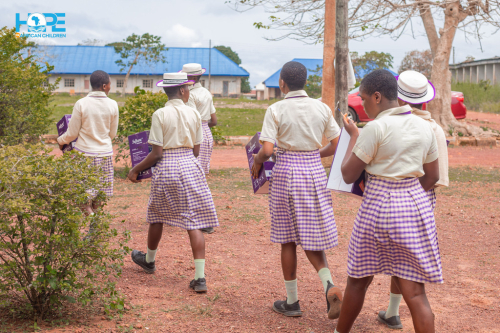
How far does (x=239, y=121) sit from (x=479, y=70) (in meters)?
22.4

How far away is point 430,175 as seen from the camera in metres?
3.11

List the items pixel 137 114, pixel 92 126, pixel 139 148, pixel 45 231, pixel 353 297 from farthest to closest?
pixel 137 114, pixel 92 126, pixel 139 148, pixel 45 231, pixel 353 297

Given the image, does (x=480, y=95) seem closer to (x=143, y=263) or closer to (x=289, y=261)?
(x=143, y=263)

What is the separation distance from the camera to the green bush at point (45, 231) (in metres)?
3.09

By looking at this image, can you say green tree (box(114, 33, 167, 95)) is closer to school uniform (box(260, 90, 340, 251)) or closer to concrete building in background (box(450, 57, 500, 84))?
concrete building in background (box(450, 57, 500, 84))

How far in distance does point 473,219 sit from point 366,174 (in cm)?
446

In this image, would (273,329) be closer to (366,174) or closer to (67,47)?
(366,174)

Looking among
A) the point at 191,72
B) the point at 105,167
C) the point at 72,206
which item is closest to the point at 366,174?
the point at 72,206

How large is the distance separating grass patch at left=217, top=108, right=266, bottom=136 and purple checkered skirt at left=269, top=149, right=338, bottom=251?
12763 mm

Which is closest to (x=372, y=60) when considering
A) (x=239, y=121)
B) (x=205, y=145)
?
(x=239, y=121)

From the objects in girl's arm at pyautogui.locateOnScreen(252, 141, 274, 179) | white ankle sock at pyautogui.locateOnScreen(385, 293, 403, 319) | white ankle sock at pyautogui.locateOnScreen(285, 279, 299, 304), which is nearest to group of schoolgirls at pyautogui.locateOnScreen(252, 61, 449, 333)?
white ankle sock at pyautogui.locateOnScreen(285, 279, 299, 304)

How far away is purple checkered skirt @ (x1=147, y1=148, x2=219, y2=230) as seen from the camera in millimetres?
4273

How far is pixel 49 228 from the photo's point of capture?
320 centimetres

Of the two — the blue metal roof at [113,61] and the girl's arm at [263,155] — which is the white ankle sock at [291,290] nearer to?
the girl's arm at [263,155]
